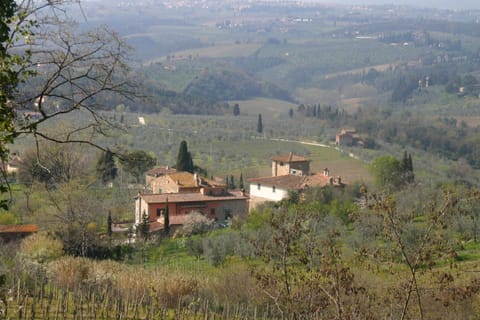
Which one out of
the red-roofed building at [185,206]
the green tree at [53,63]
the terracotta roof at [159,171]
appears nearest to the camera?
the green tree at [53,63]

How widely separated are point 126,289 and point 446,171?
44156mm

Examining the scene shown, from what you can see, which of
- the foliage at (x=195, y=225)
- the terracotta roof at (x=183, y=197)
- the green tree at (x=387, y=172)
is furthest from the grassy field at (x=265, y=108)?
the foliage at (x=195, y=225)

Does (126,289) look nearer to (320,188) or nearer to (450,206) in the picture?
(450,206)

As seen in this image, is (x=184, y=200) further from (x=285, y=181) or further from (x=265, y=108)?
(x=265, y=108)

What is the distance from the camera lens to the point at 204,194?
41.4 metres

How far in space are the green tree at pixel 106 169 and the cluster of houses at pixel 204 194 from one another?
2267 mm

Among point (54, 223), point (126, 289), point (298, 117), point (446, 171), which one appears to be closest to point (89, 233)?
point (54, 223)

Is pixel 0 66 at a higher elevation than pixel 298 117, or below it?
higher

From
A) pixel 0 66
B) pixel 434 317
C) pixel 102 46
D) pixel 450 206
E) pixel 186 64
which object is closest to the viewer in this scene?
pixel 0 66

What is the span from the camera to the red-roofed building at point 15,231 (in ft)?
92.9

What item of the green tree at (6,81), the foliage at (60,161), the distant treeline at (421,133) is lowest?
the distant treeline at (421,133)

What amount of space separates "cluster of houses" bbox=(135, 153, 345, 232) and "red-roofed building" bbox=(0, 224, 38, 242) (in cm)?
735

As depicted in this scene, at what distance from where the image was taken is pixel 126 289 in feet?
59.9

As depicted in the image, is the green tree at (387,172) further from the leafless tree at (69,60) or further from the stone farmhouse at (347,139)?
the leafless tree at (69,60)
